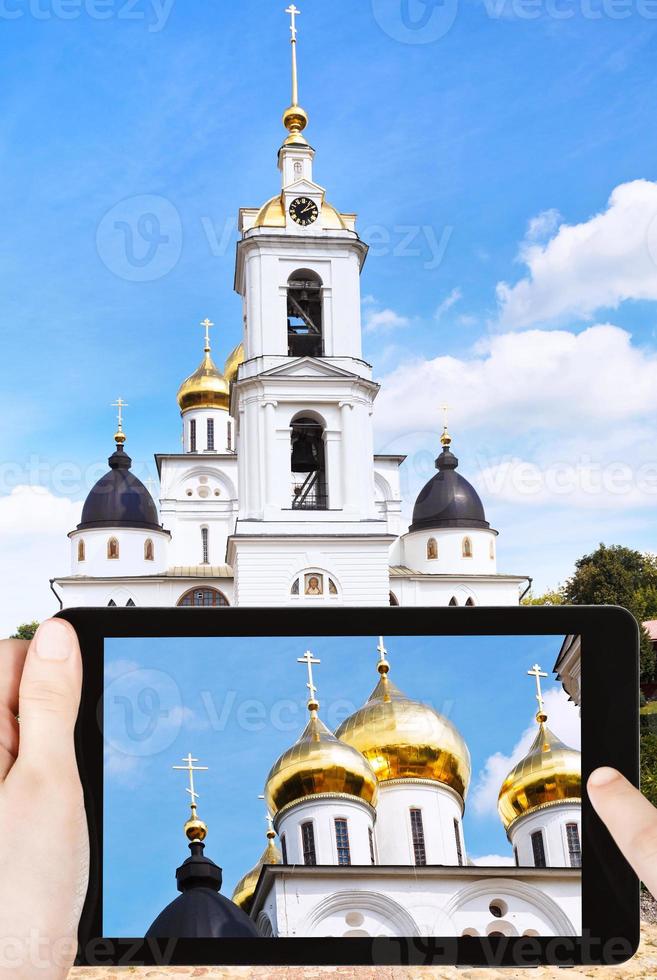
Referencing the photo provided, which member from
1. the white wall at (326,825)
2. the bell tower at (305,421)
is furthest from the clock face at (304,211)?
the white wall at (326,825)

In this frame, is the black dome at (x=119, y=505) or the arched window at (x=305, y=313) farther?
the black dome at (x=119, y=505)

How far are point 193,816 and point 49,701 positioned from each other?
291 millimetres

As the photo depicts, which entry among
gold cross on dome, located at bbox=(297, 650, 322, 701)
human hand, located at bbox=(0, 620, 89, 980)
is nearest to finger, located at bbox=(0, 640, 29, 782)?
human hand, located at bbox=(0, 620, 89, 980)

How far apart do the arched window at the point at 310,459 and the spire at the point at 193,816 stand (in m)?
19.1

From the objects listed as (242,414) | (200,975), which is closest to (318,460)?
(242,414)

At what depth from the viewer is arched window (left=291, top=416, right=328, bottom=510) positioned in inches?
819

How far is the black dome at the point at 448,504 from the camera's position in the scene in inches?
1052

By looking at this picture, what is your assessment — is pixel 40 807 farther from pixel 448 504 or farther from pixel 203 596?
pixel 448 504

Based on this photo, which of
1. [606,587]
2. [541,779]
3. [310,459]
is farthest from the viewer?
[606,587]

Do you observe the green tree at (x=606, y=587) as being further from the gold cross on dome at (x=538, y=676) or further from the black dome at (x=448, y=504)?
the gold cross on dome at (x=538, y=676)

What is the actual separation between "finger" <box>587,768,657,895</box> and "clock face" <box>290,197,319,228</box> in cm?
2152

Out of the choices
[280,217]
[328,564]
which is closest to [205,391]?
[280,217]

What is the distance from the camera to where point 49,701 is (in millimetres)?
1192

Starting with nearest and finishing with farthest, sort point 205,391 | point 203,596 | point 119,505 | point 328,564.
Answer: point 328,564
point 203,596
point 119,505
point 205,391
